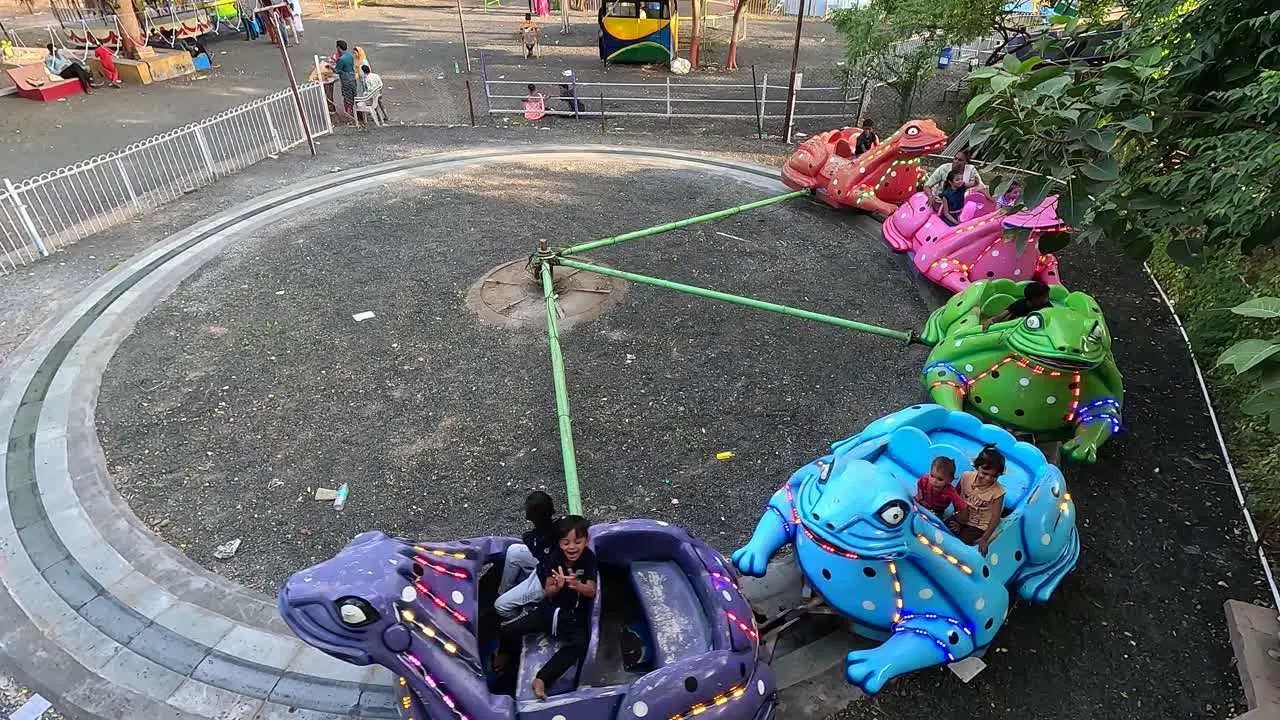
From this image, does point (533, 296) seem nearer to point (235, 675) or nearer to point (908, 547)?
point (235, 675)

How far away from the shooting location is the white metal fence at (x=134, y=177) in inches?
372

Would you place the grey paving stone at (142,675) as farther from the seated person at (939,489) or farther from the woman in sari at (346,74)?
the woman in sari at (346,74)

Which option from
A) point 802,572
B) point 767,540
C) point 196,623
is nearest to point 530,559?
point 767,540

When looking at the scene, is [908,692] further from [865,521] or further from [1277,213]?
[1277,213]

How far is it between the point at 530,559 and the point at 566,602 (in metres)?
0.51

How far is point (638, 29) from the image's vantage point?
21078 millimetres

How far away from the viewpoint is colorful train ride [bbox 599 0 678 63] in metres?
20.9

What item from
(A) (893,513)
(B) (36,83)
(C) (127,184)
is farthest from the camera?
(B) (36,83)

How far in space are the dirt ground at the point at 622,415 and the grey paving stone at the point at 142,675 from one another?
772 mm

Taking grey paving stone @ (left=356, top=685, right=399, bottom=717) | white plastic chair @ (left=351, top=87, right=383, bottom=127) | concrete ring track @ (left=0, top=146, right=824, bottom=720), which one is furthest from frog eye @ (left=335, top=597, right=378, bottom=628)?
white plastic chair @ (left=351, top=87, right=383, bottom=127)

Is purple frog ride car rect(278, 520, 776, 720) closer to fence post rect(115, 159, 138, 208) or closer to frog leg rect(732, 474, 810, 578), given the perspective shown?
frog leg rect(732, 474, 810, 578)

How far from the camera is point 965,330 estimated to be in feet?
20.7

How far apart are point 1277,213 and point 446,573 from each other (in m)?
4.77

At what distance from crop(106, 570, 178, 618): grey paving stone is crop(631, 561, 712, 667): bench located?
3378 mm
